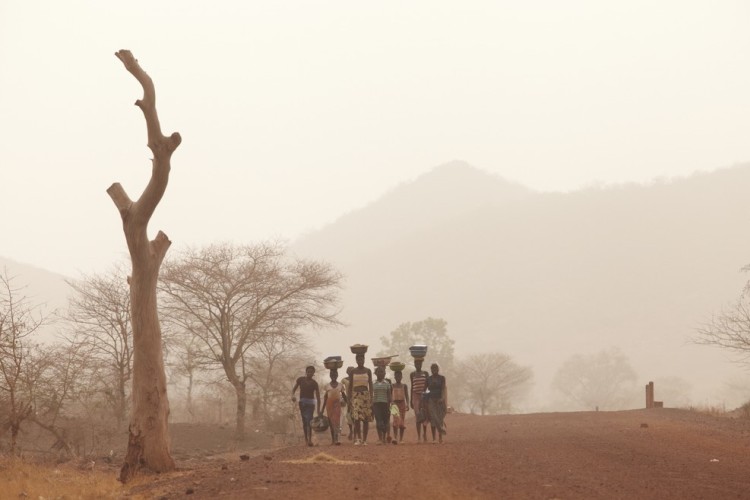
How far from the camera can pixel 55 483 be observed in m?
17.2

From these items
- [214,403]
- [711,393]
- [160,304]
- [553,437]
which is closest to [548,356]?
[711,393]

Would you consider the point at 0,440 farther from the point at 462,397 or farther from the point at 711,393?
the point at 711,393

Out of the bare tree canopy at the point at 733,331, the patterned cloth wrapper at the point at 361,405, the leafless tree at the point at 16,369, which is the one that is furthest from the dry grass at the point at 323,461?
the bare tree canopy at the point at 733,331

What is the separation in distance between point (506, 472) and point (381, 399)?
8390 millimetres

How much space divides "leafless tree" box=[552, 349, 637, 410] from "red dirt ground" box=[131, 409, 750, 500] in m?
97.9

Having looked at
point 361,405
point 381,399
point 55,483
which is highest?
point 381,399

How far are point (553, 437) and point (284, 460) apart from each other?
27.5 feet

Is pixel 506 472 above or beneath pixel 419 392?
beneath

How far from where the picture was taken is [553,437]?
23.3 m

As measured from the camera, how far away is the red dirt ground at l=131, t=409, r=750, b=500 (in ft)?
40.8

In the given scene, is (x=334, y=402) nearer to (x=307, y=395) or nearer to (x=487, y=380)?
(x=307, y=395)

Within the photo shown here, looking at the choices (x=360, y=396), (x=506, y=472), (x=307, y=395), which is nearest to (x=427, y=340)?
(x=307, y=395)

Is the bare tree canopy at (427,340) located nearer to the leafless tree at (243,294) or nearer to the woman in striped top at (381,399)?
the leafless tree at (243,294)

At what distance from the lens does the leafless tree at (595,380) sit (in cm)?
11775
